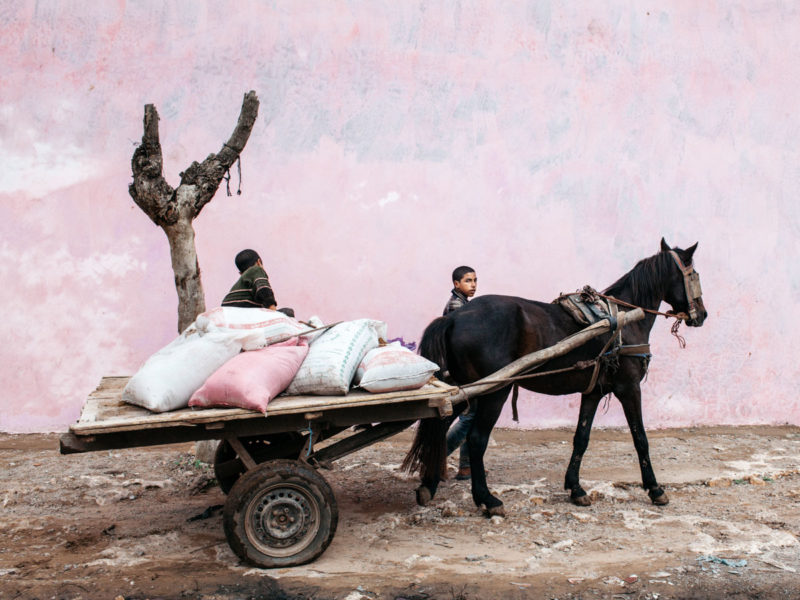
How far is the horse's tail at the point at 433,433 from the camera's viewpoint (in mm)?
4195

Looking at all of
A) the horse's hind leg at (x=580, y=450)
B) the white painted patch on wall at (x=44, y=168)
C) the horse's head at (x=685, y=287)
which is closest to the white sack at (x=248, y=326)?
the horse's hind leg at (x=580, y=450)

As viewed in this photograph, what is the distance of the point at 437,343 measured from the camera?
429 cm

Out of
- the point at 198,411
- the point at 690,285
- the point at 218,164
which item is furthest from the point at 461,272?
the point at 198,411

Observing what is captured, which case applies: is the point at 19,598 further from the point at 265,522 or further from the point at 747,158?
the point at 747,158

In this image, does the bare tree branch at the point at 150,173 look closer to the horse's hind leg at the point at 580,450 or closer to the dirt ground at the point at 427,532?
the dirt ground at the point at 427,532

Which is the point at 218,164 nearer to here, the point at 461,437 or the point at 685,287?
the point at 461,437

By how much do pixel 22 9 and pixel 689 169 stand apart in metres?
6.36

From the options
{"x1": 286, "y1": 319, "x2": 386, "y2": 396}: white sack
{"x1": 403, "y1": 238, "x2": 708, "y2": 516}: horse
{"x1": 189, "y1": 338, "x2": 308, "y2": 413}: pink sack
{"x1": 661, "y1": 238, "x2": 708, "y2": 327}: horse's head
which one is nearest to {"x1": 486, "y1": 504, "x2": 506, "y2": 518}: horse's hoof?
{"x1": 403, "y1": 238, "x2": 708, "y2": 516}: horse

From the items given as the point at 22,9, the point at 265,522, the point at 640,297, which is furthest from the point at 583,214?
the point at 22,9

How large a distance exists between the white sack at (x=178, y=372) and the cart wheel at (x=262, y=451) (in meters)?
0.76

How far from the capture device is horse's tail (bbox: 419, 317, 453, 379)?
14.0 ft

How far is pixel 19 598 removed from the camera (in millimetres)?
2998

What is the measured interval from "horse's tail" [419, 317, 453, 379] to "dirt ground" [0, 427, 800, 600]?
0.94 meters

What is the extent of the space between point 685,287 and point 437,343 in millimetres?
1805
